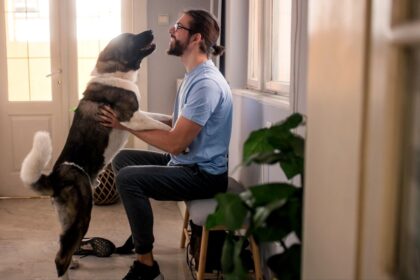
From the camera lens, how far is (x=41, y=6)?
4094 mm

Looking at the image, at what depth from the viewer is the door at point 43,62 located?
4098 mm

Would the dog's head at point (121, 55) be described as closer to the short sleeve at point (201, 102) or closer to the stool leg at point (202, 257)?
the short sleeve at point (201, 102)

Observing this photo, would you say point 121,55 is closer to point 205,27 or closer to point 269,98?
point 205,27

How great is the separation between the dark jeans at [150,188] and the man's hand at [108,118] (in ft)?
0.86

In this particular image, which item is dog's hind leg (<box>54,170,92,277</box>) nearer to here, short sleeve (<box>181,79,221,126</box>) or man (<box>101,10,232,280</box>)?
man (<box>101,10,232,280</box>)

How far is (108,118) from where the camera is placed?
2.41 metres

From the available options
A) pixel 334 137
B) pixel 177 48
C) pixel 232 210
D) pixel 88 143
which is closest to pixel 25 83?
pixel 88 143

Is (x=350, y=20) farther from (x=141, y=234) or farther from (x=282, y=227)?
(x=141, y=234)

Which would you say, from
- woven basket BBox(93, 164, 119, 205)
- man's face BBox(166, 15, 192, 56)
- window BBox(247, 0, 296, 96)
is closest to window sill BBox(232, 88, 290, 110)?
window BBox(247, 0, 296, 96)

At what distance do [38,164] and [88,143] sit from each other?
0.33 meters

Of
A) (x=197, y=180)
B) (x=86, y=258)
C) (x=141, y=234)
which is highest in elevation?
(x=197, y=180)

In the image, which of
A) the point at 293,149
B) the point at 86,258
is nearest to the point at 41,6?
the point at 86,258

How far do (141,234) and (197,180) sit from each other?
36 cm

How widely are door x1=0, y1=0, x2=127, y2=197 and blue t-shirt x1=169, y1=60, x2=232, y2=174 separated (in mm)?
2043
